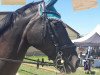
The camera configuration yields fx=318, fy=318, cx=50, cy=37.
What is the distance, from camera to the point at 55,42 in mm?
4312

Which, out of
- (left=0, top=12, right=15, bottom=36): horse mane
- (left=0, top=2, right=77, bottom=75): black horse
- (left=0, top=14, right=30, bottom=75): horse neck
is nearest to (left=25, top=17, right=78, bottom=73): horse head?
(left=0, top=2, right=77, bottom=75): black horse

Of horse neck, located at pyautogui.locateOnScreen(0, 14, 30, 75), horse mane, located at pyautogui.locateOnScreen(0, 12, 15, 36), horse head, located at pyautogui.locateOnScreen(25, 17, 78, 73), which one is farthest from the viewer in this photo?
horse mane, located at pyautogui.locateOnScreen(0, 12, 15, 36)

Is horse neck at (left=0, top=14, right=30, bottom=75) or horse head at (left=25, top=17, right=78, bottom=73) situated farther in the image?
horse neck at (left=0, top=14, right=30, bottom=75)

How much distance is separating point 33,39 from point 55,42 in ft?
0.99

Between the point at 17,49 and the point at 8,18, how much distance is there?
468 mm

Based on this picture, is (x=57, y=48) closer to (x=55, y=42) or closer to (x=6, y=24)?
(x=55, y=42)

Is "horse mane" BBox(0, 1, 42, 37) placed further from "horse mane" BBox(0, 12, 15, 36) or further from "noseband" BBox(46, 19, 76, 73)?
"noseband" BBox(46, 19, 76, 73)

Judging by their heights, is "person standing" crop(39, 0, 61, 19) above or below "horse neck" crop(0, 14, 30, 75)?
above

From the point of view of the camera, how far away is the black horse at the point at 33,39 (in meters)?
4.29

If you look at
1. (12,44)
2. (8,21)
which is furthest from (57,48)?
(8,21)

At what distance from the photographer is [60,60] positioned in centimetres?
431

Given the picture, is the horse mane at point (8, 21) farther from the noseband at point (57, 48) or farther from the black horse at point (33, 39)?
the noseband at point (57, 48)

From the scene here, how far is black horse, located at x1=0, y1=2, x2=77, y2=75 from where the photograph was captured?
4293 millimetres

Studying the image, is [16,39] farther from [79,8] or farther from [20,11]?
[79,8]
